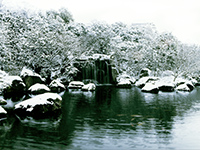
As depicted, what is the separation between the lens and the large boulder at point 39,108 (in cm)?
1079

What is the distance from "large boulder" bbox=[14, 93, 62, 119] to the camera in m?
10.8

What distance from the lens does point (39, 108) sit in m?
10.8

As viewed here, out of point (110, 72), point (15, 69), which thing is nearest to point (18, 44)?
point (15, 69)

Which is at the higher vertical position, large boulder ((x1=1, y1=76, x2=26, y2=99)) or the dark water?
large boulder ((x1=1, y1=76, x2=26, y2=99))

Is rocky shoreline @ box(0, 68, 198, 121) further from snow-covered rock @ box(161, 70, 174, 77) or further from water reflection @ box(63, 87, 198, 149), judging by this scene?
water reflection @ box(63, 87, 198, 149)

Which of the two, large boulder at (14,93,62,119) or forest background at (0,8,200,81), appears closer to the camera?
large boulder at (14,93,62,119)

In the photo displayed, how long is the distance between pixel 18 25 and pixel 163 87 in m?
22.6

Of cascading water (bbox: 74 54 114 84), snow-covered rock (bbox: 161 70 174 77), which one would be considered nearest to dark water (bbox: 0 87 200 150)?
cascading water (bbox: 74 54 114 84)

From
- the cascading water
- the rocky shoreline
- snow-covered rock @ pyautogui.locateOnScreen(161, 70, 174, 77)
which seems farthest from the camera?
snow-covered rock @ pyautogui.locateOnScreen(161, 70, 174, 77)

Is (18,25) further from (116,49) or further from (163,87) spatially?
(163,87)

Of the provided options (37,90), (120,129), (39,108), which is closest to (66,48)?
(37,90)

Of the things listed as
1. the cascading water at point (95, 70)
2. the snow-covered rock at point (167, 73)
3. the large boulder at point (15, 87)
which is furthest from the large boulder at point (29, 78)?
the snow-covered rock at point (167, 73)

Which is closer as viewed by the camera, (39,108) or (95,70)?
(39,108)

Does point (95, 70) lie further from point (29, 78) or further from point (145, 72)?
point (29, 78)
